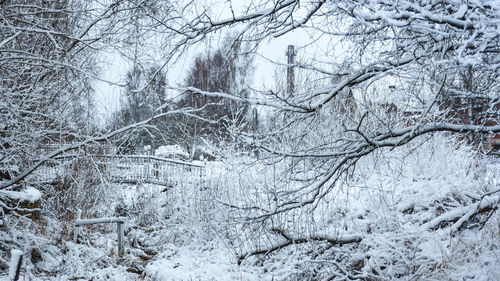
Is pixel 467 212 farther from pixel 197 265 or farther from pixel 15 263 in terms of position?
pixel 197 265

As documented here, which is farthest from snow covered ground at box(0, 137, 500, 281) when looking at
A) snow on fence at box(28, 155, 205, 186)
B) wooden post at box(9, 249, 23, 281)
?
wooden post at box(9, 249, 23, 281)

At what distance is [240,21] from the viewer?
12.4 ft

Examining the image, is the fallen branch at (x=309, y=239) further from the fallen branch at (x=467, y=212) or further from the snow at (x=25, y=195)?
the snow at (x=25, y=195)

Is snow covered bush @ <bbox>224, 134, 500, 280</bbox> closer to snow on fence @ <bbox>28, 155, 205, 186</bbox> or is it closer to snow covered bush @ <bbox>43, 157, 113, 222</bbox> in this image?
snow on fence @ <bbox>28, 155, 205, 186</bbox>

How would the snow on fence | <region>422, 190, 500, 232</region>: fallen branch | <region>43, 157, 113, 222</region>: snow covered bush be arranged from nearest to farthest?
<region>422, 190, 500, 232</region>: fallen branch
<region>43, 157, 113, 222</region>: snow covered bush
the snow on fence

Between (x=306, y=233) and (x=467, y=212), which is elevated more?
(x=467, y=212)

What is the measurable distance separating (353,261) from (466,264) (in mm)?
1545

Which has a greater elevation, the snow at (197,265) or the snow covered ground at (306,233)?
the snow covered ground at (306,233)

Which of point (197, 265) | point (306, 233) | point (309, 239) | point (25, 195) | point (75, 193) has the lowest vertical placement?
point (197, 265)

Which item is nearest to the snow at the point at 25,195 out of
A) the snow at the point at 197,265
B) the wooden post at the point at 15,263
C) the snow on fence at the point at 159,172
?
the snow at the point at 197,265

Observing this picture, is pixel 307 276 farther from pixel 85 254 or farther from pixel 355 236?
pixel 85 254

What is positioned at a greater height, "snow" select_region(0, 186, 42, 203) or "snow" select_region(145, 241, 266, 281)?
"snow" select_region(0, 186, 42, 203)

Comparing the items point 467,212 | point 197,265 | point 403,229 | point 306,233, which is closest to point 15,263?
point 467,212

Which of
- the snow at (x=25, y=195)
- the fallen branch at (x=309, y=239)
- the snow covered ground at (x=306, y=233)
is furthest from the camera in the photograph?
the snow at (x=25, y=195)
